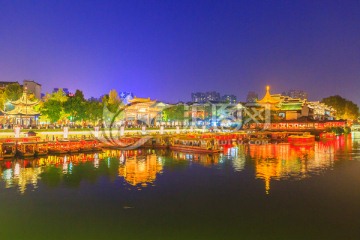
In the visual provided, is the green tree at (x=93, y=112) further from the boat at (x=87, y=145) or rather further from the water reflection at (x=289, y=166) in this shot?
the water reflection at (x=289, y=166)

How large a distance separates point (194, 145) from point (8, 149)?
75.0 ft

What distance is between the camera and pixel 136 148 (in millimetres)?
50688

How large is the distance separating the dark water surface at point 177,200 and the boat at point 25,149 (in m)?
1.78

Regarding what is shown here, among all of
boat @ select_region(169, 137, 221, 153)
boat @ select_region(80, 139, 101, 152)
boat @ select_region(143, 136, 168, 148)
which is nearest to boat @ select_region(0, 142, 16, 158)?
boat @ select_region(80, 139, 101, 152)

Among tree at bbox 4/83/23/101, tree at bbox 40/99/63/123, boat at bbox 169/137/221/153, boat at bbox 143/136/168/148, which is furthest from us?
tree at bbox 4/83/23/101

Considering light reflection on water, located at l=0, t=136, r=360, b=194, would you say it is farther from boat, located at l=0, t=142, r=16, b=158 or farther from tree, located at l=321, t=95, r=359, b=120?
tree, located at l=321, t=95, r=359, b=120

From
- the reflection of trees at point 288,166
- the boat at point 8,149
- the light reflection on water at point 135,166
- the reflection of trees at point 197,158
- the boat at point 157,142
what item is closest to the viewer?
the light reflection on water at point 135,166

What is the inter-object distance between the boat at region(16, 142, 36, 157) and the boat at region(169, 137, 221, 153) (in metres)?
19.1

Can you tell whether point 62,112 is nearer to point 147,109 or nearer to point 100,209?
point 147,109

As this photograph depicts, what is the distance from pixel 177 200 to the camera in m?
21.6

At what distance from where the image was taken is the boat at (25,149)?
37019 millimetres

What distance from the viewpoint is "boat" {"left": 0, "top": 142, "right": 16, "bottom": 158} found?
35.9 metres

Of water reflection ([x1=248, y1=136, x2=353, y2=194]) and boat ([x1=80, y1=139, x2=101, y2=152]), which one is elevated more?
boat ([x1=80, y1=139, x2=101, y2=152])

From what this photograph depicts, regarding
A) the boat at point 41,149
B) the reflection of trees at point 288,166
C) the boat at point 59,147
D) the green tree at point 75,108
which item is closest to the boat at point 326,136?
the reflection of trees at point 288,166
